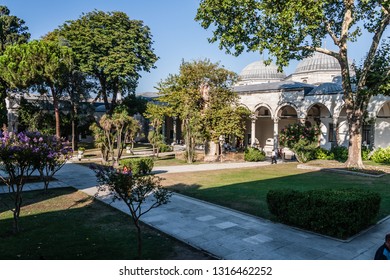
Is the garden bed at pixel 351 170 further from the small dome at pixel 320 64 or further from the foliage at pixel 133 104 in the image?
the foliage at pixel 133 104

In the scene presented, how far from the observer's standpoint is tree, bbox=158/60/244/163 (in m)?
24.7

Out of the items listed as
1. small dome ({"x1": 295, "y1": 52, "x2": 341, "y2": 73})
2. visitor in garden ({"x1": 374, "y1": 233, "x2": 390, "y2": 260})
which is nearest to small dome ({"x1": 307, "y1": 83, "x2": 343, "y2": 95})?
small dome ({"x1": 295, "y1": 52, "x2": 341, "y2": 73})

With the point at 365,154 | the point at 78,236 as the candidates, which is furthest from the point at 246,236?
the point at 365,154

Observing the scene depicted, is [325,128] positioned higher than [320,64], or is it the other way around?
[320,64]

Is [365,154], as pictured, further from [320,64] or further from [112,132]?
[112,132]

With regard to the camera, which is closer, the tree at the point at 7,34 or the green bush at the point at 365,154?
the green bush at the point at 365,154

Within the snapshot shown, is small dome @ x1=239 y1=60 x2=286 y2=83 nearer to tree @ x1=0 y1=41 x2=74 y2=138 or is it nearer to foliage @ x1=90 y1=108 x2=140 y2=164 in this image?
foliage @ x1=90 y1=108 x2=140 y2=164

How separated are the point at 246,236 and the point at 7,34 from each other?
34126mm

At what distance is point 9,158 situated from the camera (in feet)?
26.1

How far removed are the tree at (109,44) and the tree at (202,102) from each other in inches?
251

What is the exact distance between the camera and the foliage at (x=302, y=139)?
76.7 ft

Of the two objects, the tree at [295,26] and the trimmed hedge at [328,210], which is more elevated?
the tree at [295,26]

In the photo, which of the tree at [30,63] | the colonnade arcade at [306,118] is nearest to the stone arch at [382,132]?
the colonnade arcade at [306,118]

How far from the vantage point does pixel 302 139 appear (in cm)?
2350
